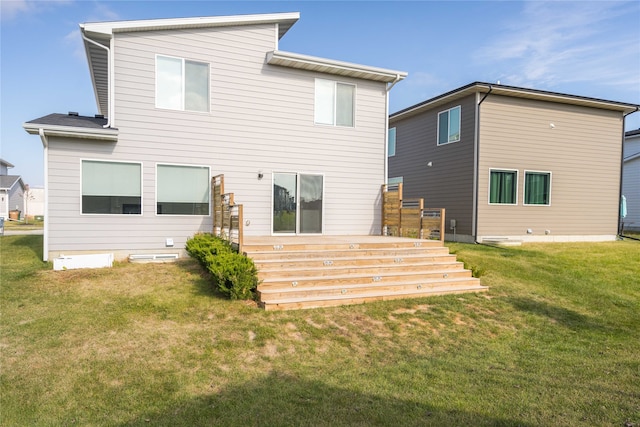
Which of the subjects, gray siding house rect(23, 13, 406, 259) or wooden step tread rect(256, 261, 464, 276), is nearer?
wooden step tread rect(256, 261, 464, 276)

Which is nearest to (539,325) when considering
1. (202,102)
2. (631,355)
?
(631,355)

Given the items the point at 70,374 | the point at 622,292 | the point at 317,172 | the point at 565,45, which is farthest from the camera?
the point at 565,45

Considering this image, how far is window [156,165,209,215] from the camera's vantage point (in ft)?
31.2

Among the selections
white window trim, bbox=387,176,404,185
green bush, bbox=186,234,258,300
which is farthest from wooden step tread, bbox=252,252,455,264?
white window trim, bbox=387,176,404,185

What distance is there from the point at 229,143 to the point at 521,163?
1036cm

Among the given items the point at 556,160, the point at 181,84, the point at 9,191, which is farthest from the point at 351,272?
the point at 9,191

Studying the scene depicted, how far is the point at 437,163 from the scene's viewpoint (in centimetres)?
1552

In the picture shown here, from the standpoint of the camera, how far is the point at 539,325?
21.1ft

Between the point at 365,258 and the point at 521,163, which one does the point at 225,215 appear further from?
the point at 521,163

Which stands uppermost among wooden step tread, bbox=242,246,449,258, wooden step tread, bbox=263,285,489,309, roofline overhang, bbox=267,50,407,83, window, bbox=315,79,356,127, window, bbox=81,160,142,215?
roofline overhang, bbox=267,50,407,83

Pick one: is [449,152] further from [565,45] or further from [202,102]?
[202,102]

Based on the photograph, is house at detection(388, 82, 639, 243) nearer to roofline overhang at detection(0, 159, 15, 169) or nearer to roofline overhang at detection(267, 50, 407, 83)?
roofline overhang at detection(267, 50, 407, 83)

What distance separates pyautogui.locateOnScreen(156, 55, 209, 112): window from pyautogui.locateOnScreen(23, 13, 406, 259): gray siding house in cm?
2

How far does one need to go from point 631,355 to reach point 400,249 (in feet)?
14.4
